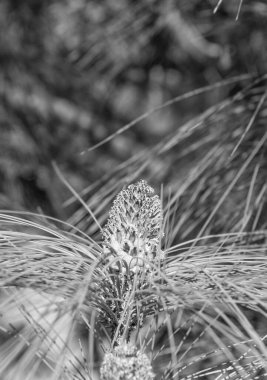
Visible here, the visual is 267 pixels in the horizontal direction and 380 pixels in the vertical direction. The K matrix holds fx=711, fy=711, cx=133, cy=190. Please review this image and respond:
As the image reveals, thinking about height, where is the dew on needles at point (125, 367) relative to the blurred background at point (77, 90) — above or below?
below

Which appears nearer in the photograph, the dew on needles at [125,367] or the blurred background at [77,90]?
the dew on needles at [125,367]

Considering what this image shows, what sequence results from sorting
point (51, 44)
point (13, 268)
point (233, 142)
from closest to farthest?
point (13, 268), point (233, 142), point (51, 44)

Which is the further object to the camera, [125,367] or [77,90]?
[77,90]

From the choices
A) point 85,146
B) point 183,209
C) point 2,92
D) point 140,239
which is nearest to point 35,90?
point 2,92

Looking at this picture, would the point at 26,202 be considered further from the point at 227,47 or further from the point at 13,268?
the point at 13,268

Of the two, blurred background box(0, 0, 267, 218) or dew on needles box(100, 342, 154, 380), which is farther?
blurred background box(0, 0, 267, 218)

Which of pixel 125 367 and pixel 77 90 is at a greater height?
pixel 77 90

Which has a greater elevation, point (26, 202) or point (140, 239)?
point (26, 202)

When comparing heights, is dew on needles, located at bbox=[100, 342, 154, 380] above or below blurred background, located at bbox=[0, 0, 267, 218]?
below
